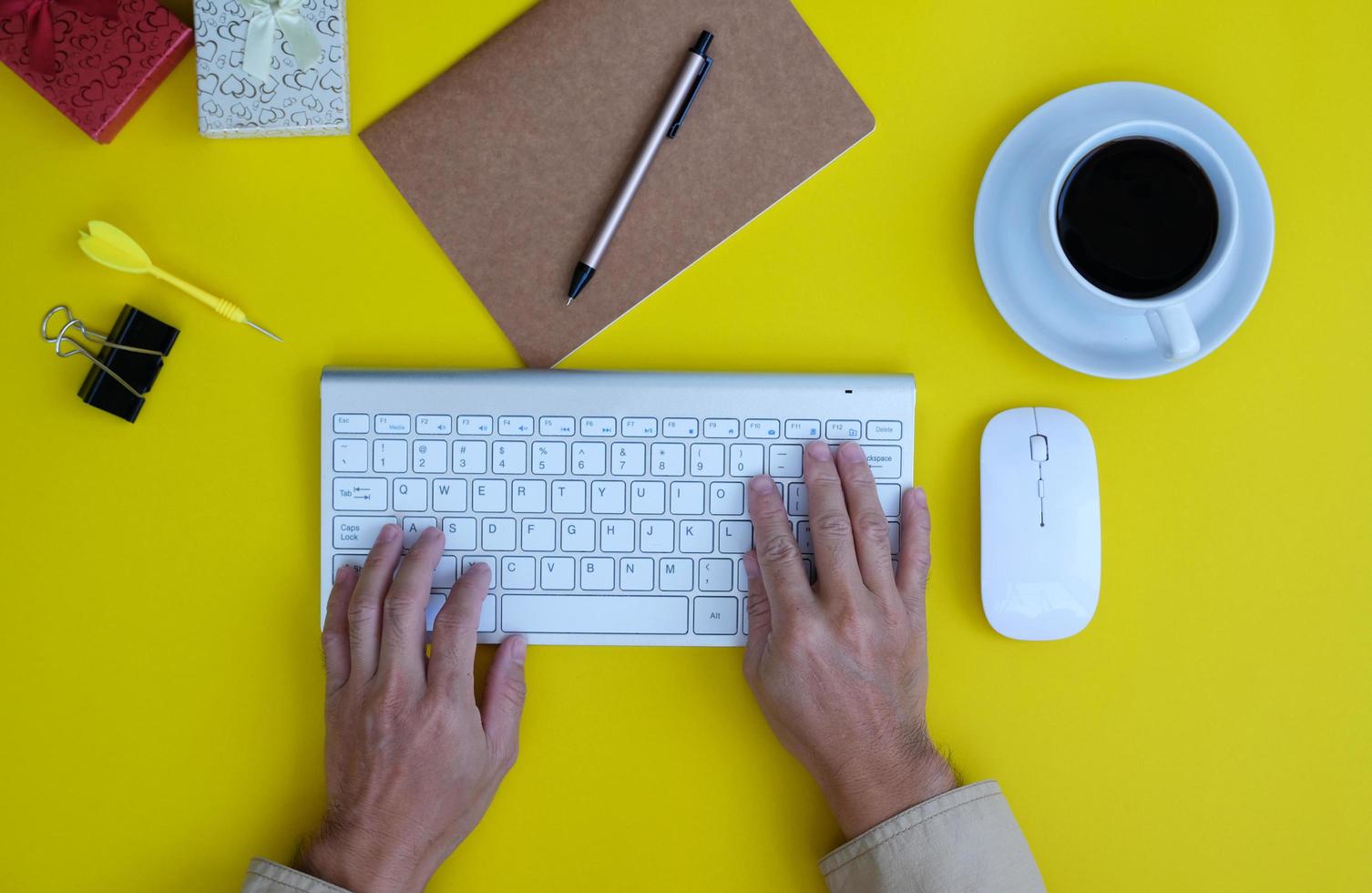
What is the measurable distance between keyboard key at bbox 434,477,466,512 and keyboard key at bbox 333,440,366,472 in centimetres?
7

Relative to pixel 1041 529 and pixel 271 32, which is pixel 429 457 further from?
pixel 1041 529

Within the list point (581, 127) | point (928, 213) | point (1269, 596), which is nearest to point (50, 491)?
point (581, 127)

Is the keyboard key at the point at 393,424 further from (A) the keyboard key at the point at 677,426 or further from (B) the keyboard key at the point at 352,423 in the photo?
(A) the keyboard key at the point at 677,426

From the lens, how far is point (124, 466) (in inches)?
32.1

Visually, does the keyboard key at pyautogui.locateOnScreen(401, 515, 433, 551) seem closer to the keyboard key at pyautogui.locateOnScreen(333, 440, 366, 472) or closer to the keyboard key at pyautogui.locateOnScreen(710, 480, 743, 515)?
the keyboard key at pyautogui.locateOnScreen(333, 440, 366, 472)

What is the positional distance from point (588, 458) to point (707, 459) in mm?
102

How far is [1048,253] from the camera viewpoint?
75 centimetres

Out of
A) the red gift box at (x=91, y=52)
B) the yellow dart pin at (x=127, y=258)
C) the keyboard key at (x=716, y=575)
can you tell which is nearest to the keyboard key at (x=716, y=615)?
the keyboard key at (x=716, y=575)

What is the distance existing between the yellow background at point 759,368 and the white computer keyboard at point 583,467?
1.7 inches

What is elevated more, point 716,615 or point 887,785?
point 716,615

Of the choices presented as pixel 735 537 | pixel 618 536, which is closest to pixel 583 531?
pixel 618 536

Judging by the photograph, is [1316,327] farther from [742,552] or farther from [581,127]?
[581,127]

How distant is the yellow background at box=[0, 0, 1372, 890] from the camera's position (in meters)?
0.80

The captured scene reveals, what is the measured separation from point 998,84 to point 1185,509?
0.41m
